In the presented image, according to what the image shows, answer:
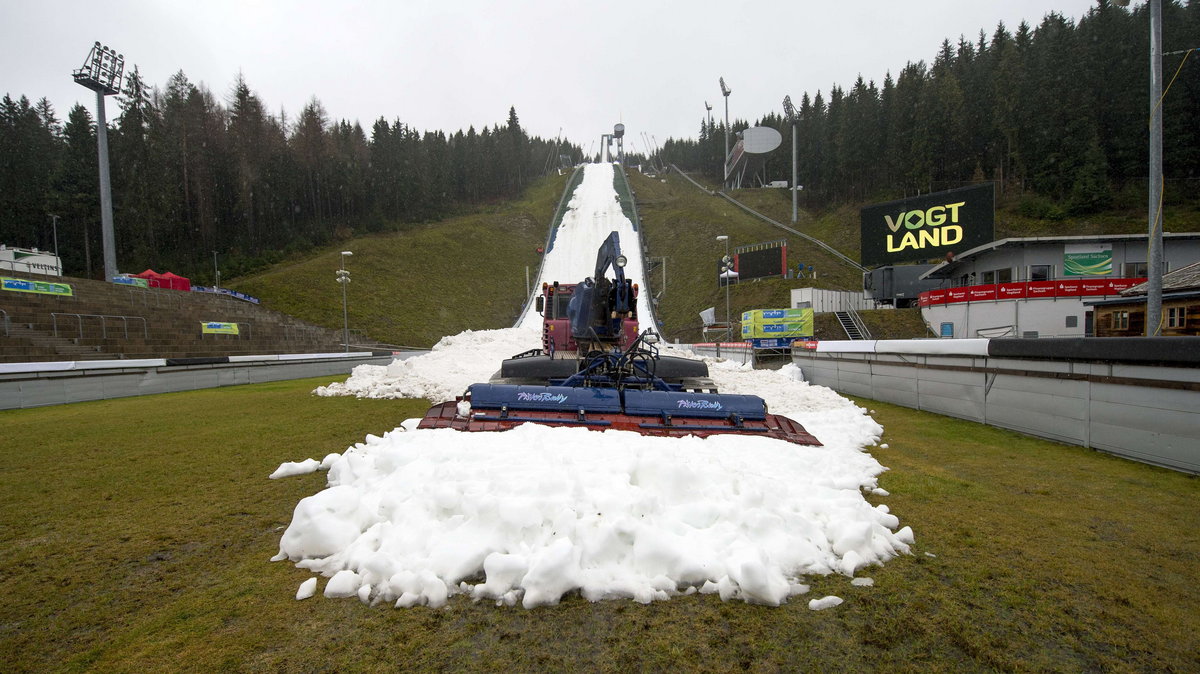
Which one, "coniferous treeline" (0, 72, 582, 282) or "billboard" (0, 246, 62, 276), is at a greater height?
"coniferous treeline" (0, 72, 582, 282)

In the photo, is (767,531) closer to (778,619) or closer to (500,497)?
(778,619)

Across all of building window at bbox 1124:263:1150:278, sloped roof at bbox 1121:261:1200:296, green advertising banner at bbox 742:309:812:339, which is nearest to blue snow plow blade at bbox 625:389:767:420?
sloped roof at bbox 1121:261:1200:296

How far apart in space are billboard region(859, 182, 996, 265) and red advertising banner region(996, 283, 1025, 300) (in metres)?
3.43

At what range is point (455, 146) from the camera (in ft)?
268

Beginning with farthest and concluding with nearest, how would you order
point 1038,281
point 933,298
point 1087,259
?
point 1087,259 → point 933,298 → point 1038,281

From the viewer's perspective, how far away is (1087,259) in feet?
91.5

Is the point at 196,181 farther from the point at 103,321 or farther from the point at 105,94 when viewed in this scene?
the point at 103,321

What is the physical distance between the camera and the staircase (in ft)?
91.7

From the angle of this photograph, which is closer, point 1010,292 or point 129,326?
point 129,326

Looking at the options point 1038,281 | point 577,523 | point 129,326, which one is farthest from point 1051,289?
point 129,326

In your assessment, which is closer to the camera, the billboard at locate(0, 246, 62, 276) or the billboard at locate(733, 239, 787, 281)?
the billboard at locate(0, 246, 62, 276)

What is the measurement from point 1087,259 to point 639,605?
3741 cm

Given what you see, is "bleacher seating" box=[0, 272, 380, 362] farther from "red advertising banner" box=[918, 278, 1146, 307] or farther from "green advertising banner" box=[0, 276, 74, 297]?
"red advertising banner" box=[918, 278, 1146, 307]

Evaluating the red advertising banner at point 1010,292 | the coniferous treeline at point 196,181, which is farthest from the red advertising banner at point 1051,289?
the coniferous treeline at point 196,181
